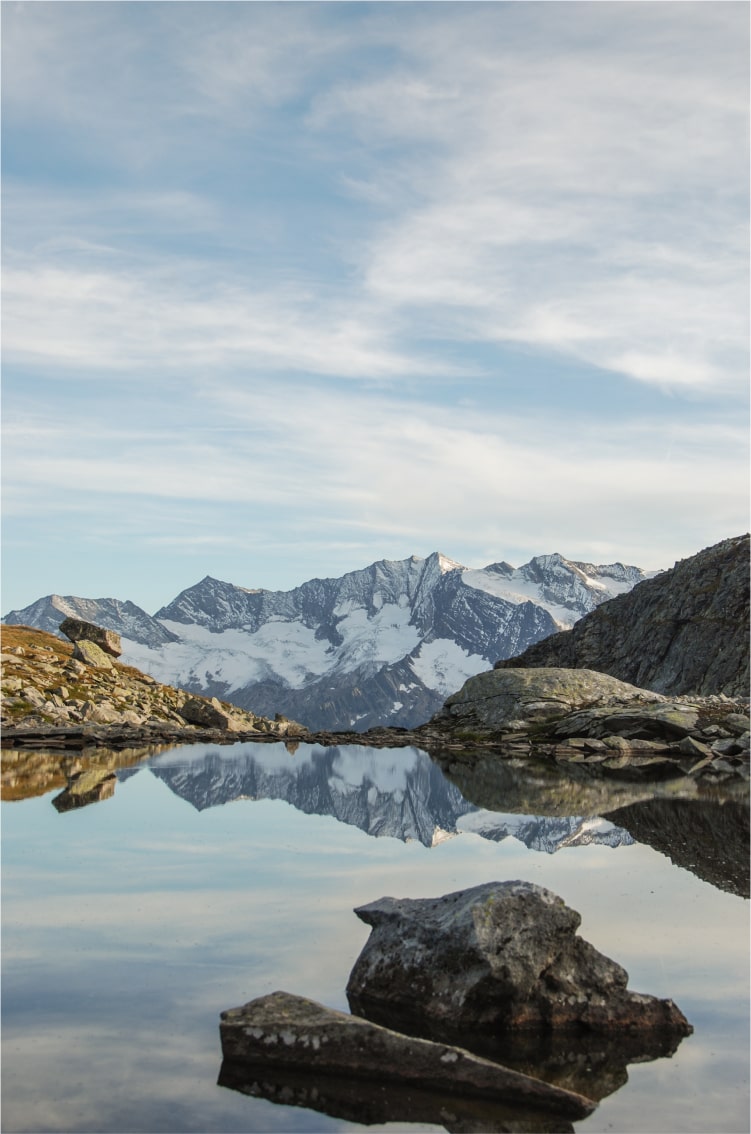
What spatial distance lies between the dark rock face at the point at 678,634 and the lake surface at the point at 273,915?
68050 millimetres

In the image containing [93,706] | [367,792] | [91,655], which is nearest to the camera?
[367,792]

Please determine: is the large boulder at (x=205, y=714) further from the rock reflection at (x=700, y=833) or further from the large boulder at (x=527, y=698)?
the rock reflection at (x=700, y=833)

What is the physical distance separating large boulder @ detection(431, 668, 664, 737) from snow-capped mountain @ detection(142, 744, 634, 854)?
10.2m

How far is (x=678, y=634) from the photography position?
12475cm

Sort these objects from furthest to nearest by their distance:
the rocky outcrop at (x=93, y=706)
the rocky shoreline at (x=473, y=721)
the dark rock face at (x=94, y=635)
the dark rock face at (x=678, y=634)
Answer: the dark rock face at (x=678, y=634), the dark rock face at (x=94, y=635), the rocky outcrop at (x=93, y=706), the rocky shoreline at (x=473, y=721)

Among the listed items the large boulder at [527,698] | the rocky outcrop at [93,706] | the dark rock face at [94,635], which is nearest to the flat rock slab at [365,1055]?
the rocky outcrop at [93,706]

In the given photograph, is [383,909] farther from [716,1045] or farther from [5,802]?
[5,802]

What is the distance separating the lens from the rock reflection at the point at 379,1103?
478 inches

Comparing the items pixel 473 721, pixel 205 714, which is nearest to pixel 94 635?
pixel 205 714

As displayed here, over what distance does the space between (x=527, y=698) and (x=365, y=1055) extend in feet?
225

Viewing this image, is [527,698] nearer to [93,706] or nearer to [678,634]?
[93,706]

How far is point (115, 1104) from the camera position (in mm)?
12305

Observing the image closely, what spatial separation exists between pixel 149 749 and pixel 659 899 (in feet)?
153

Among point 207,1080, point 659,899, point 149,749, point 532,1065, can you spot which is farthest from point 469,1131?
point 149,749
